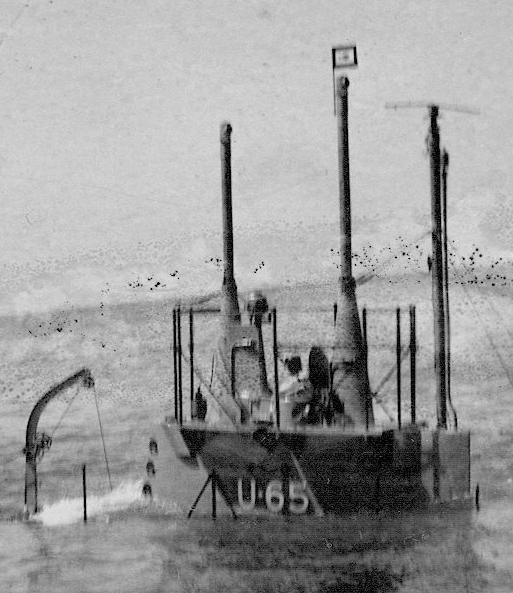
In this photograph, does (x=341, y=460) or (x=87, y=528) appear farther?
(x=87, y=528)

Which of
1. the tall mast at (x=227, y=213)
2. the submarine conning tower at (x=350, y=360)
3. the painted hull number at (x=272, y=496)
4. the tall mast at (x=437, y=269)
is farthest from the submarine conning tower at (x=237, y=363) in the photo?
the tall mast at (x=437, y=269)

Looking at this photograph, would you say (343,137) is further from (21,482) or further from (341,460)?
(21,482)

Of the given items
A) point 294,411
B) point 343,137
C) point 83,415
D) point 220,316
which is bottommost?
point 83,415

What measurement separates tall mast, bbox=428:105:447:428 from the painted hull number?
16.3ft

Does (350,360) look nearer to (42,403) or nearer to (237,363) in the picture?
(237,363)

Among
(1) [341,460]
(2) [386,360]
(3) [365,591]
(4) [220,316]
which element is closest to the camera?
(3) [365,591]

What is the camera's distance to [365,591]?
860 inches

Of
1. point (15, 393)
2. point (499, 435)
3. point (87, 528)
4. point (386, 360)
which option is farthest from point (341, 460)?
point (386, 360)

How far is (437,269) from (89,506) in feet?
43.9

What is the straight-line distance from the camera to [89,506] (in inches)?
1326

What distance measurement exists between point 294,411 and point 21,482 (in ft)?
49.6

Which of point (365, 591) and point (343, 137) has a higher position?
point (343, 137)

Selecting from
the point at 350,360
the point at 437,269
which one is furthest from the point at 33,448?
the point at 437,269

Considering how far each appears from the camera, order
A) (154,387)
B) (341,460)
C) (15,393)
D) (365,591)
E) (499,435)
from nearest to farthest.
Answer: (365,591)
(341,460)
(499,435)
(15,393)
(154,387)
